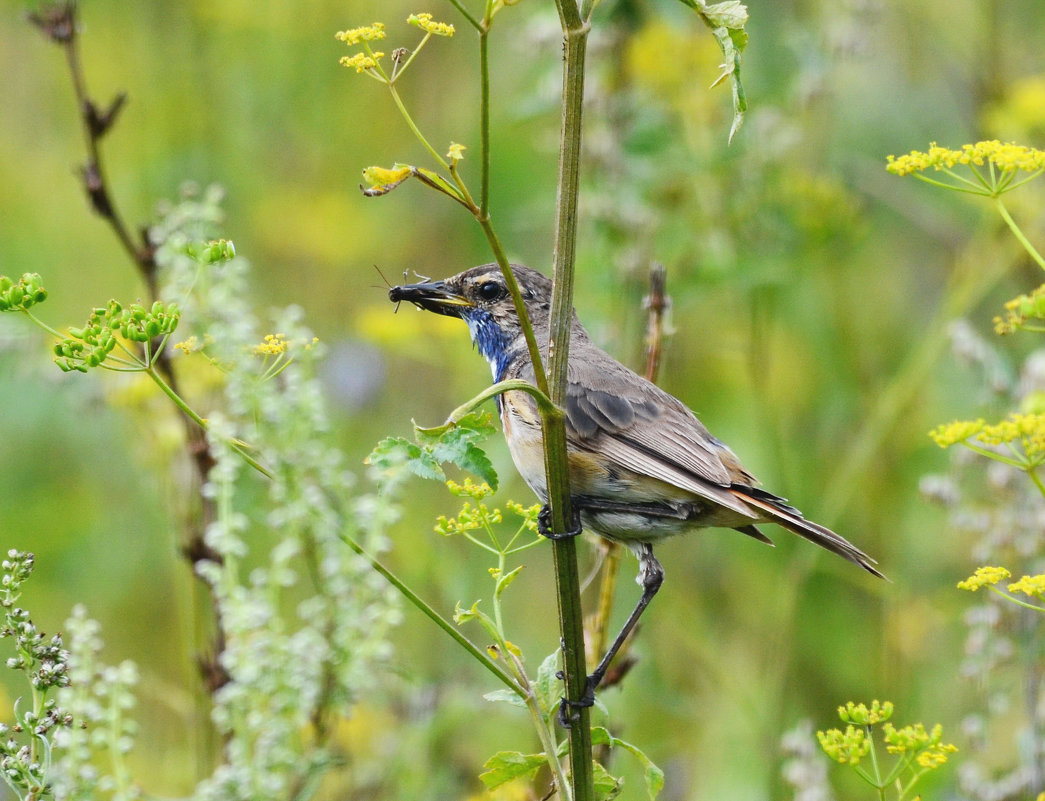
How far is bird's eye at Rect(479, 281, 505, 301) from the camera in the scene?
4.09m

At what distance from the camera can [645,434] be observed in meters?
3.74

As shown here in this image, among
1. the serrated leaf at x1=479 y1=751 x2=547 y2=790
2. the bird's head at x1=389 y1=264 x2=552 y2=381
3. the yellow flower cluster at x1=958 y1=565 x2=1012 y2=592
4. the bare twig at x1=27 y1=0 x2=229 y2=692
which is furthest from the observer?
the bird's head at x1=389 y1=264 x2=552 y2=381

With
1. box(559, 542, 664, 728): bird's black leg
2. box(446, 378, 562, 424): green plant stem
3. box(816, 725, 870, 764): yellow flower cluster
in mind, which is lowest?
box(816, 725, 870, 764): yellow flower cluster

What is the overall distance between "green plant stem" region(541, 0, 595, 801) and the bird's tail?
3.38 feet

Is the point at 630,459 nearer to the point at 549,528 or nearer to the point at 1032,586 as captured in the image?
the point at 549,528

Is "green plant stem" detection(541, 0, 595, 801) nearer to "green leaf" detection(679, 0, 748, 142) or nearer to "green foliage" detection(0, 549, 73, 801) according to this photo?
"green leaf" detection(679, 0, 748, 142)

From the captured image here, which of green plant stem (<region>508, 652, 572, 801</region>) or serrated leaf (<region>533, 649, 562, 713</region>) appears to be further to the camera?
serrated leaf (<region>533, 649, 562, 713</region>)

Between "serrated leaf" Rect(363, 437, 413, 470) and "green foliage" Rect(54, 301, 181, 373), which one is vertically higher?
"green foliage" Rect(54, 301, 181, 373)

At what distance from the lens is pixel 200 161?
21.8 feet

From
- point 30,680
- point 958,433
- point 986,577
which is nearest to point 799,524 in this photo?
point 958,433

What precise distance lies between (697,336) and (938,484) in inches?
108

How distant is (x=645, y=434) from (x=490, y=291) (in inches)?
30.3

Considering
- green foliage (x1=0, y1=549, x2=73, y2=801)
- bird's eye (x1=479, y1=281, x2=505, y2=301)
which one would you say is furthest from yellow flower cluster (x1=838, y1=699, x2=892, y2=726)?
bird's eye (x1=479, y1=281, x2=505, y2=301)

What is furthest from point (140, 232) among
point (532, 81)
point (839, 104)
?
point (839, 104)
